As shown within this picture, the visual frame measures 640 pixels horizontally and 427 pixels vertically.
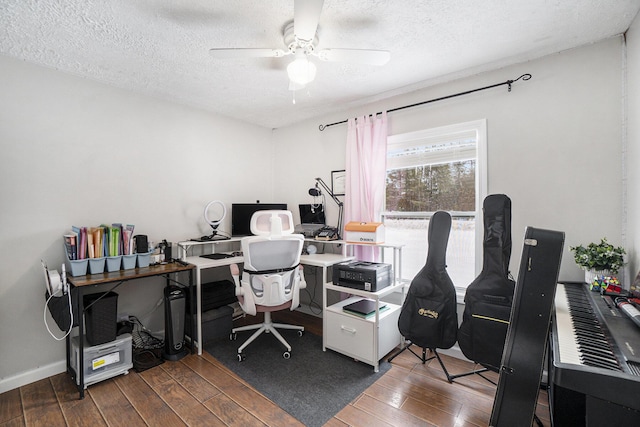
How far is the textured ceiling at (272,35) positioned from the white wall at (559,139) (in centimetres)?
16

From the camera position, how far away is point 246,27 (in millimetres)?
1722

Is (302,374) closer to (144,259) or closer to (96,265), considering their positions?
(144,259)

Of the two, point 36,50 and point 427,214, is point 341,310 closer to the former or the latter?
point 427,214

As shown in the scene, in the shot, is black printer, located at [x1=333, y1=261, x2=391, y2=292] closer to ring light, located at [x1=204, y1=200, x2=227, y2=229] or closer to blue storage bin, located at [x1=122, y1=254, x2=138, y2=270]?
ring light, located at [x1=204, y1=200, x2=227, y2=229]

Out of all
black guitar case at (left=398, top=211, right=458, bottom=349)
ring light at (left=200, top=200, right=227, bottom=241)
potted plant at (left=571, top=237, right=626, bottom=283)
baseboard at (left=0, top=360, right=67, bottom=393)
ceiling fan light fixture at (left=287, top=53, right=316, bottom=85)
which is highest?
ceiling fan light fixture at (left=287, top=53, right=316, bottom=85)

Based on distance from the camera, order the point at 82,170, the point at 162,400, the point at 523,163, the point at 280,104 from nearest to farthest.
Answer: the point at 162,400 → the point at 523,163 → the point at 82,170 → the point at 280,104

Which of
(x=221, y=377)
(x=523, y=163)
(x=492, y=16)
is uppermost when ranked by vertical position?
(x=492, y=16)

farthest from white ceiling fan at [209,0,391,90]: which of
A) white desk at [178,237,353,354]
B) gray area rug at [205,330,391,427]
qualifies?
gray area rug at [205,330,391,427]

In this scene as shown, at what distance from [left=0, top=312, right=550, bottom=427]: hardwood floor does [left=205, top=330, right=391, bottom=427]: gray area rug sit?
2.7 inches

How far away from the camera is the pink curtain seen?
2.81 meters

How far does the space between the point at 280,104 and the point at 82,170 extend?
74.1 inches

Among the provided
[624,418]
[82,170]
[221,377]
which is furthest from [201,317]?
[624,418]

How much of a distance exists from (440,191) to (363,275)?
1.07 metres

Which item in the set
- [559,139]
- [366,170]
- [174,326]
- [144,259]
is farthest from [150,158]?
[559,139]
